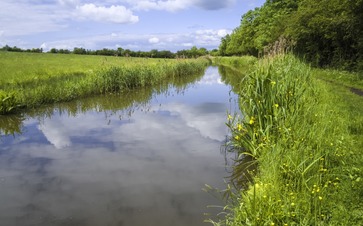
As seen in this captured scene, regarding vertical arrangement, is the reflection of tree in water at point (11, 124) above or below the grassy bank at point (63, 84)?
below

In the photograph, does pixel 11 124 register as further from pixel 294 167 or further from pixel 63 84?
pixel 294 167

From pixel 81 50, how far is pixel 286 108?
6953 centimetres

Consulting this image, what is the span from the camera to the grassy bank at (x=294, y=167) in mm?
3979

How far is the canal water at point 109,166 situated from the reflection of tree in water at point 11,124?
3 centimetres

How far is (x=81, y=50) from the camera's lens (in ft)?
232

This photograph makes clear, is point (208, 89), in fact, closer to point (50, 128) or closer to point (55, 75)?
point (55, 75)

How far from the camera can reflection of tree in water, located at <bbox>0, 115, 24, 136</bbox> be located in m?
10.7

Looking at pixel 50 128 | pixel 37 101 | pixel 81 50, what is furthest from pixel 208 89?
pixel 81 50

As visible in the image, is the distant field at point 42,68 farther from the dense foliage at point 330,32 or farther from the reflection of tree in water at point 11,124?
the dense foliage at point 330,32

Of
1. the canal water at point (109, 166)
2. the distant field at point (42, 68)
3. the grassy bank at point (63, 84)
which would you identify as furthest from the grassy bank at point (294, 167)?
the distant field at point (42, 68)

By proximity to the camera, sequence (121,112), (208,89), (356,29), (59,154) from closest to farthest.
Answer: (59,154) < (121,112) < (356,29) < (208,89)

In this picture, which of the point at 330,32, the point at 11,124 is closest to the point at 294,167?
the point at 11,124

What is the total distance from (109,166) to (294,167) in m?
4.27

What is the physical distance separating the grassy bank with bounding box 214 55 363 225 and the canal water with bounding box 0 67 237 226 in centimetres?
87
